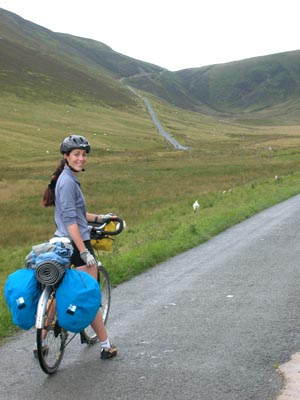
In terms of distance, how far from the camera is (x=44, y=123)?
320 feet

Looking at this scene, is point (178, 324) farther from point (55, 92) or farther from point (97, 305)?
point (55, 92)

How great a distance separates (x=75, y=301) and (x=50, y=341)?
63 cm

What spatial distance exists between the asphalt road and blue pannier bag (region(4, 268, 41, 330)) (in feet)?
2.20

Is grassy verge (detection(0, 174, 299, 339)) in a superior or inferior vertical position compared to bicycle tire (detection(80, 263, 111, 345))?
inferior

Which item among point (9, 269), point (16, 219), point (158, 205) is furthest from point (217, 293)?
point (158, 205)

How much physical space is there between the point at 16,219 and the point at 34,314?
19680 millimetres

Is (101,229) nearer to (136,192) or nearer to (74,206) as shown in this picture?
(74,206)

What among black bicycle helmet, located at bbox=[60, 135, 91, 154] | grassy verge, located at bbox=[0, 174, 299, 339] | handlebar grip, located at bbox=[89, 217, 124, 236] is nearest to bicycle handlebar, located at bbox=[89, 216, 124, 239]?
handlebar grip, located at bbox=[89, 217, 124, 236]

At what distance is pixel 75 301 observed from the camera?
17.6ft

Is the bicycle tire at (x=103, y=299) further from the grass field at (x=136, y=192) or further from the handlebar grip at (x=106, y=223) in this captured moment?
the grass field at (x=136, y=192)

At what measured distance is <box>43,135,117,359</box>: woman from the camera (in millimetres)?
5832

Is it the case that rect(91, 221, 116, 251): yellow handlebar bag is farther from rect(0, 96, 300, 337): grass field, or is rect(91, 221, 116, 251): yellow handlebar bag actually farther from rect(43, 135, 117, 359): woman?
rect(0, 96, 300, 337): grass field

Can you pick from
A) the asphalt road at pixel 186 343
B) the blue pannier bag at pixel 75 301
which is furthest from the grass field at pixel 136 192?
the blue pannier bag at pixel 75 301

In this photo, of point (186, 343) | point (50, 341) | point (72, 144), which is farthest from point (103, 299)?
point (72, 144)
